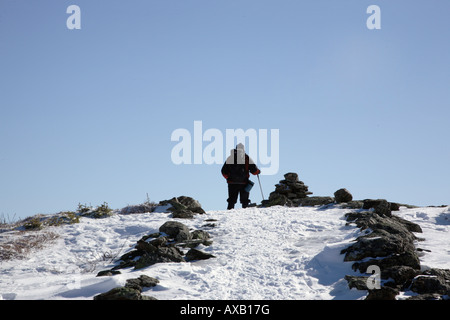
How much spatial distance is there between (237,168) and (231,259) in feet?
28.3

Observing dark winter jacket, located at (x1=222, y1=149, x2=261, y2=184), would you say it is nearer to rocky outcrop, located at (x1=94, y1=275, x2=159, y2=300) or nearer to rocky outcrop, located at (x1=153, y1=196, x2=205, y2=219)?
rocky outcrop, located at (x1=153, y1=196, x2=205, y2=219)

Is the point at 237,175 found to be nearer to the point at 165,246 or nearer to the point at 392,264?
the point at 165,246

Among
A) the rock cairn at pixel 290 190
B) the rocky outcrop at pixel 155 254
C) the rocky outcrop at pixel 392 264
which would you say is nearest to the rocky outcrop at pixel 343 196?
the rock cairn at pixel 290 190

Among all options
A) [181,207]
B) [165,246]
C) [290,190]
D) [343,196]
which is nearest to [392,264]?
[165,246]

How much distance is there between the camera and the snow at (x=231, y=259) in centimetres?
757

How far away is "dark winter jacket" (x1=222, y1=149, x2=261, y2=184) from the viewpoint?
17.7 metres

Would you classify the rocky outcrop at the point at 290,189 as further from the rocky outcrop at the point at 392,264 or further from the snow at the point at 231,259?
the rocky outcrop at the point at 392,264

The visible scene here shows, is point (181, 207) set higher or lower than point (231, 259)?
higher

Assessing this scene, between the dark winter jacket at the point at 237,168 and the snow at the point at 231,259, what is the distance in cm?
360

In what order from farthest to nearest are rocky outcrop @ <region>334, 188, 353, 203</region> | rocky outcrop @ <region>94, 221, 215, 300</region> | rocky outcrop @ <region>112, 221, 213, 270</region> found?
rocky outcrop @ <region>334, 188, 353, 203</region> < rocky outcrop @ <region>112, 221, 213, 270</region> < rocky outcrop @ <region>94, 221, 215, 300</region>

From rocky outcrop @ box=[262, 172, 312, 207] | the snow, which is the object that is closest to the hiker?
rocky outcrop @ box=[262, 172, 312, 207]

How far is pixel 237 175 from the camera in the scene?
17656mm
